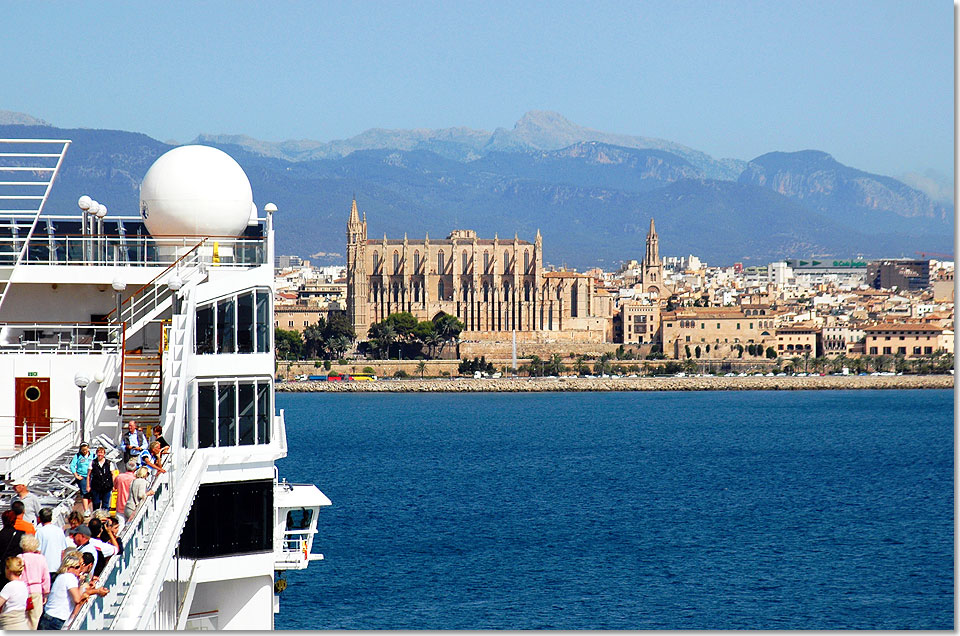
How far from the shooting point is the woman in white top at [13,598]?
582cm

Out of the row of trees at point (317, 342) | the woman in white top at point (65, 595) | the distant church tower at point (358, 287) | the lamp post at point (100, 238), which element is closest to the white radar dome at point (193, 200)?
the lamp post at point (100, 238)

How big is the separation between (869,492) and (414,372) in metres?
73.0

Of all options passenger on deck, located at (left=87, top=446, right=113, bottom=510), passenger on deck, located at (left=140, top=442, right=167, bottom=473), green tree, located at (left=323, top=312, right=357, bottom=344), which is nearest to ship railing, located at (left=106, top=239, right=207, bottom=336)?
passenger on deck, located at (left=140, top=442, right=167, bottom=473)

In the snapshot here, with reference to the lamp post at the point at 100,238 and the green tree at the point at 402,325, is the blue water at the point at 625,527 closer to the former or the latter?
the lamp post at the point at 100,238

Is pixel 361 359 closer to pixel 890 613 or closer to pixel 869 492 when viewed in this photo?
pixel 869 492

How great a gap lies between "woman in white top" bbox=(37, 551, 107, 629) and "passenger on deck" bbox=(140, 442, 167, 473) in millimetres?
2747

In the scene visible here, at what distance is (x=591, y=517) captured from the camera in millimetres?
34094

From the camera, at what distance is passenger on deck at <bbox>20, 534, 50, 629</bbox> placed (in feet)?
19.6

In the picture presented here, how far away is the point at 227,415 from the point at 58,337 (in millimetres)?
2092

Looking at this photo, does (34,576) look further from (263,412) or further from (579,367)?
(579,367)

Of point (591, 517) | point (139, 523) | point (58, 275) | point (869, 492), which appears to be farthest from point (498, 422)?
point (139, 523)

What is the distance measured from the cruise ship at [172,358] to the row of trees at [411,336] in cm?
10068

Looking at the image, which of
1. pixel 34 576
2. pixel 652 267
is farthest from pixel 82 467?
pixel 652 267

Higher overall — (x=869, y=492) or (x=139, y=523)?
(x=139, y=523)
